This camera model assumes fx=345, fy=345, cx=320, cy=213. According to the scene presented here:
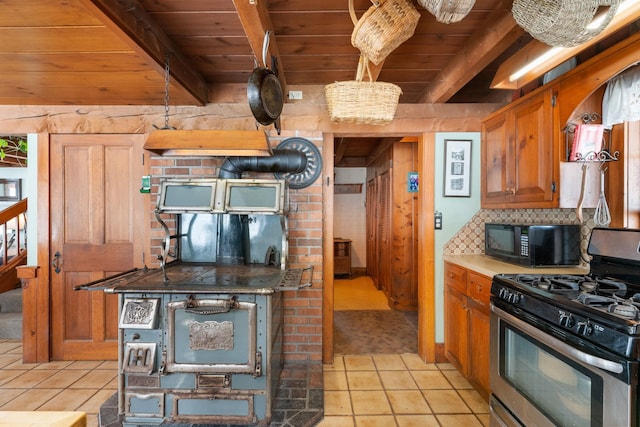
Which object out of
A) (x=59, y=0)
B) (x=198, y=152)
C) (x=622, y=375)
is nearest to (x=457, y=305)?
(x=622, y=375)

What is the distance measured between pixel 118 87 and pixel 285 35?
Answer: 133 centimetres

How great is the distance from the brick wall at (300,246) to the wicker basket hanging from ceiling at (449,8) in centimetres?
164

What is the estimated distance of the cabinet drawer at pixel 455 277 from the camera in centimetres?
250

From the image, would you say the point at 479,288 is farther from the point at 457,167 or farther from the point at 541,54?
the point at 541,54

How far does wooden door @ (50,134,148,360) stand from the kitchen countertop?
2.58 m

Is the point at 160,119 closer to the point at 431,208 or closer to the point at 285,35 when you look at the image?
the point at 285,35

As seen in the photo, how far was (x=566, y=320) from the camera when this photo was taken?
1333 mm

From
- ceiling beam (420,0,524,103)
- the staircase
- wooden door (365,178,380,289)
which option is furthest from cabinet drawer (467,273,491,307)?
the staircase

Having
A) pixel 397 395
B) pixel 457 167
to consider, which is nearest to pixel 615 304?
pixel 397 395

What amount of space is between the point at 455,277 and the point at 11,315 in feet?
13.9

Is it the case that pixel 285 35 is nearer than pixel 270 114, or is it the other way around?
pixel 270 114

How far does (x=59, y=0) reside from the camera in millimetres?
1521

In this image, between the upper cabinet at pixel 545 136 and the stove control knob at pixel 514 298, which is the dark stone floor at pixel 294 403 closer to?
the stove control knob at pixel 514 298

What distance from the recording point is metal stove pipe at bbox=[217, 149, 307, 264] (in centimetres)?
253
